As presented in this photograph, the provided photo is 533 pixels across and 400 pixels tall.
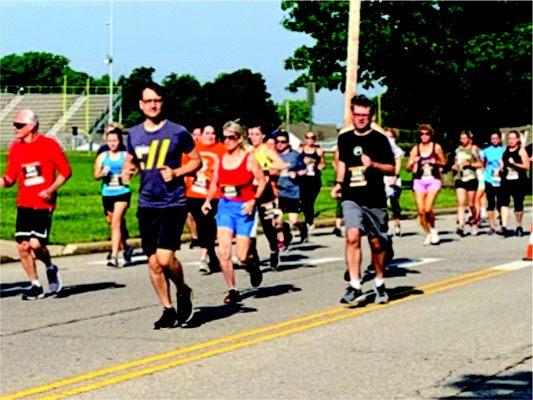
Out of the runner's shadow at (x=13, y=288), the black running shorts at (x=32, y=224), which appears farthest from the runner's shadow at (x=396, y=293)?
the runner's shadow at (x=13, y=288)

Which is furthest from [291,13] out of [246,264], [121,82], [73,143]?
[121,82]

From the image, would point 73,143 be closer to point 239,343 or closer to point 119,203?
point 119,203

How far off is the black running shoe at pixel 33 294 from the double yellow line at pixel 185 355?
3127mm

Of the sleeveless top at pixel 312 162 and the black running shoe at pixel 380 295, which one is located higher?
the sleeveless top at pixel 312 162

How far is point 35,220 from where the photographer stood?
512 inches

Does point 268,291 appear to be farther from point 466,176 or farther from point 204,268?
point 466,176

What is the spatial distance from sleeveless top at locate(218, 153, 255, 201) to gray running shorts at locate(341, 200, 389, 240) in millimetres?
973

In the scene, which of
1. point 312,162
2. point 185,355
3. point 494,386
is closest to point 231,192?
point 185,355

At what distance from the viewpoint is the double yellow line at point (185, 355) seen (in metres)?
7.88

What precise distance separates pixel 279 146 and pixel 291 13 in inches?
1238

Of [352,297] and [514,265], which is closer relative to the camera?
[352,297]

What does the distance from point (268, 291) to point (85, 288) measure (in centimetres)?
200

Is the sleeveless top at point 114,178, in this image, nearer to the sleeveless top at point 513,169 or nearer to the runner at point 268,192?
the runner at point 268,192

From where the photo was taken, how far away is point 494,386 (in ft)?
26.0
